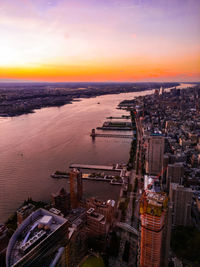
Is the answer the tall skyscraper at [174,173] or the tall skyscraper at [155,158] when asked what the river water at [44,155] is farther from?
the tall skyscraper at [174,173]

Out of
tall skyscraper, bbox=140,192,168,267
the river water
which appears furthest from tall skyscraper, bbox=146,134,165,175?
tall skyscraper, bbox=140,192,168,267

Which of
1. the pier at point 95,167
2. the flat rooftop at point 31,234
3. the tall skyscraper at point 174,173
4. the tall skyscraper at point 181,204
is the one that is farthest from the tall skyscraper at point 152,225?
the pier at point 95,167

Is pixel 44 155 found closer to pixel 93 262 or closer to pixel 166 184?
pixel 166 184

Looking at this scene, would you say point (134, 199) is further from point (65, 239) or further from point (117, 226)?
point (65, 239)

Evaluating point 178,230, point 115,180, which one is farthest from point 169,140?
point 178,230

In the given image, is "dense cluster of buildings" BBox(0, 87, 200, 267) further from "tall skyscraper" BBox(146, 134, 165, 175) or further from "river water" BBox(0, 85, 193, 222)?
"river water" BBox(0, 85, 193, 222)

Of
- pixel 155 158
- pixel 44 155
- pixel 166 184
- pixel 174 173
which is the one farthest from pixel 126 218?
pixel 44 155

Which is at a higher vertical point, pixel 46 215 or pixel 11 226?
pixel 46 215
